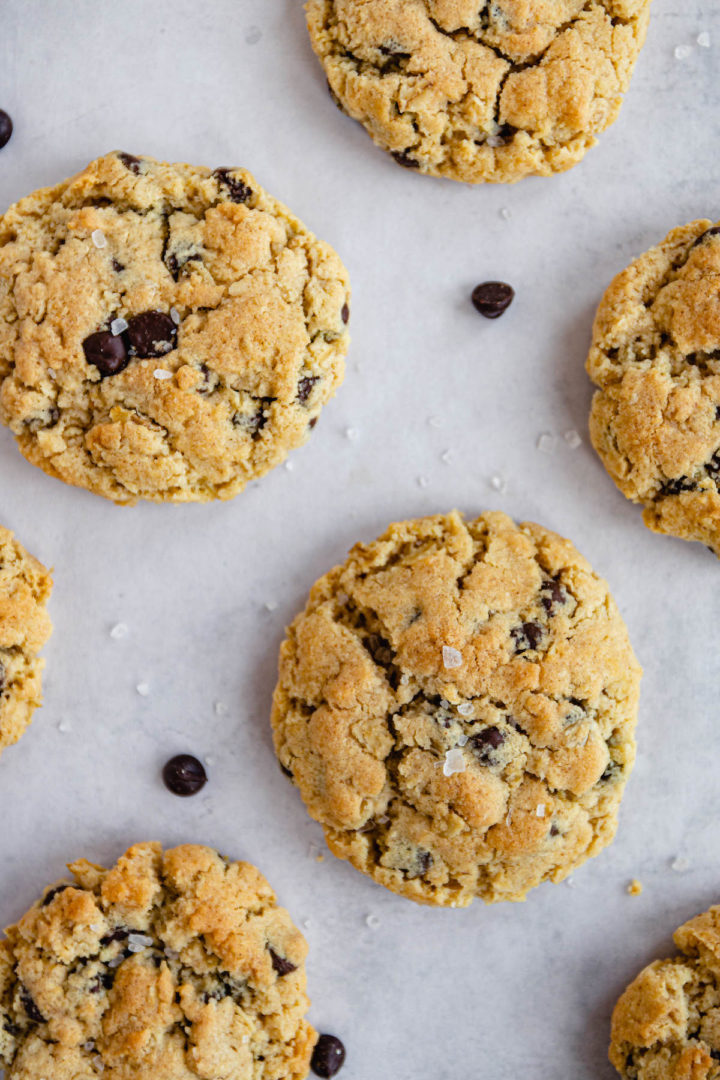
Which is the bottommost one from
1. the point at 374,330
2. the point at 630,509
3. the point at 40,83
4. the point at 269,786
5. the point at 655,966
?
the point at 655,966

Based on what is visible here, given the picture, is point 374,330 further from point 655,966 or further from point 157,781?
point 655,966

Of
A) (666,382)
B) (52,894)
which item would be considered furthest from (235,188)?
(52,894)

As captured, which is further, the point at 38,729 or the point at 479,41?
the point at 38,729

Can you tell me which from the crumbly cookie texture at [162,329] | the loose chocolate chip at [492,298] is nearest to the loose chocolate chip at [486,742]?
the crumbly cookie texture at [162,329]

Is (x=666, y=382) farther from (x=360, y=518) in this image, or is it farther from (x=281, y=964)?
(x=281, y=964)

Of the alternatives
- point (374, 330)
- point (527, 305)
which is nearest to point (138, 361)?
point (374, 330)

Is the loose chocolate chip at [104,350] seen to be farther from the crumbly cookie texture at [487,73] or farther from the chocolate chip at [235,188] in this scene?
the crumbly cookie texture at [487,73]

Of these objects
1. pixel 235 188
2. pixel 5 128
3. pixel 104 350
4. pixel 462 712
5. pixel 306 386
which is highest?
pixel 5 128
